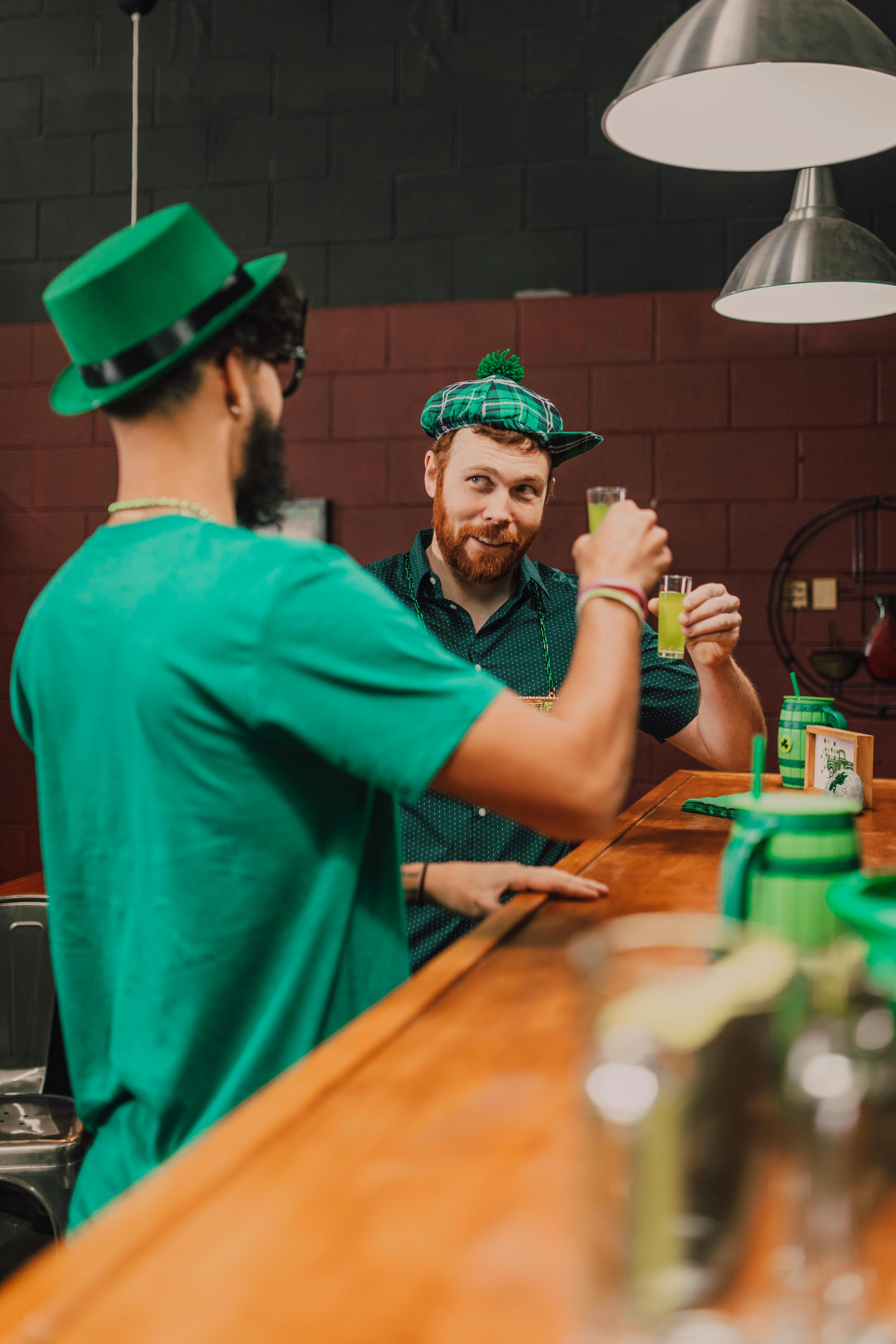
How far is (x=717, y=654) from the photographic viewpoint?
1871 millimetres

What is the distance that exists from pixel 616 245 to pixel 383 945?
3.38 meters

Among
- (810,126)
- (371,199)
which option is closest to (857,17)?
(810,126)

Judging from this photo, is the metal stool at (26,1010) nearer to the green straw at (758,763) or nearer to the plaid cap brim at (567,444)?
the plaid cap brim at (567,444)

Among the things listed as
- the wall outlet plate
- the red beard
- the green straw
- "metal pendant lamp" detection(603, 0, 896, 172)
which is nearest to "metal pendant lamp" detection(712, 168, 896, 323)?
"metal pendant lamp" detection(603, 0, 896, 172)

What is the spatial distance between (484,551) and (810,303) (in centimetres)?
108

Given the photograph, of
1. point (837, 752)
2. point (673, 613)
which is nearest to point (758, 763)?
point (673, 613)

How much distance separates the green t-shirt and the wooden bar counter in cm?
16

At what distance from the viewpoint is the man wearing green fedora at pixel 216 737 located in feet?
2.99

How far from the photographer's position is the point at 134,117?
420cm

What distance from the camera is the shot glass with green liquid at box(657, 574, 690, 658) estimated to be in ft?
5.93

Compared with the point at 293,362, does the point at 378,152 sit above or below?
above

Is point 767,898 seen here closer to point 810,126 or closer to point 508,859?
point 508,859

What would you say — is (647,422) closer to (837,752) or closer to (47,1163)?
(837,752)

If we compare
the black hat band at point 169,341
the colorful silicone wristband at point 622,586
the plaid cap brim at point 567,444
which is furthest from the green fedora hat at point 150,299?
the plaid cap brim at point 567,444
